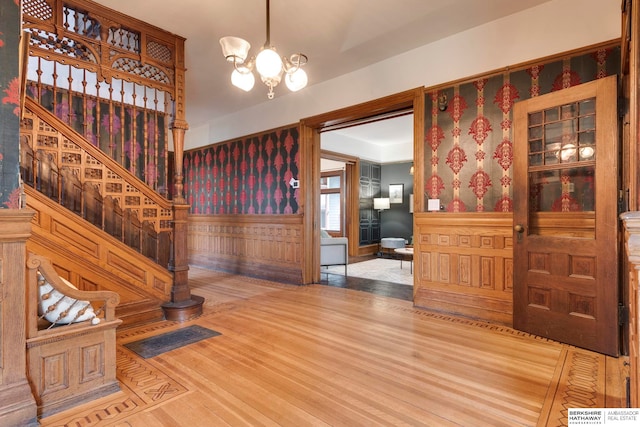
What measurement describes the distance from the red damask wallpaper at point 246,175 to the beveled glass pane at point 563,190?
3.35m

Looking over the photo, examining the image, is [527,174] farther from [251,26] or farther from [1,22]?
[1,22]

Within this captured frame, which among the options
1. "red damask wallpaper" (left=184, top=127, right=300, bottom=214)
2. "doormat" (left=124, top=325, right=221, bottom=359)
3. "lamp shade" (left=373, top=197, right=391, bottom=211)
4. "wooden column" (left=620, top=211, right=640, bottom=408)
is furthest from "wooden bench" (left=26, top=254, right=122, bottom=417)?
"lamp shade" (left=373, top=197, right=391, bottom=211)

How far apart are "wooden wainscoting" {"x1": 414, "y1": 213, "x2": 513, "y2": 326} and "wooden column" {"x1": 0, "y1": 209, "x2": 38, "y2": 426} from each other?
3.58 meters

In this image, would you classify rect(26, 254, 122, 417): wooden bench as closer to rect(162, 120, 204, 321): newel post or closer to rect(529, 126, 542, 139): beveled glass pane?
rect(162, 120, 204, 321): newel post

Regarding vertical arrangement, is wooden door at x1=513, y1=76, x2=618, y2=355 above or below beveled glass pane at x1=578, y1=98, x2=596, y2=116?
below

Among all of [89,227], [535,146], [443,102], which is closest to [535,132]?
[535,146]

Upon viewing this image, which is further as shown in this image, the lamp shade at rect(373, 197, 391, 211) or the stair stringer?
the lamp shade at rect(373, 197, 391, 211)

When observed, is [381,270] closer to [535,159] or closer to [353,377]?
[535,159]

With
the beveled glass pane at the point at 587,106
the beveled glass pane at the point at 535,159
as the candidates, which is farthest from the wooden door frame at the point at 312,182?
the beveled glass pane at the point at 587,106

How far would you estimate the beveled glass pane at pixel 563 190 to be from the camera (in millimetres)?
2920

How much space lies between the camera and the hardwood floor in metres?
1.86

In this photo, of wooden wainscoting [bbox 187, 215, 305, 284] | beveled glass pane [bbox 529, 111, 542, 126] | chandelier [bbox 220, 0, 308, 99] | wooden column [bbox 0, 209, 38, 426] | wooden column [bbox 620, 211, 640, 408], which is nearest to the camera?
wooden column [bbox 620, 211, 640, 408]

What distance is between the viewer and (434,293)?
12.8ft

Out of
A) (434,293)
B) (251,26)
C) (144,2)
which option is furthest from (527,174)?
(144,2)
